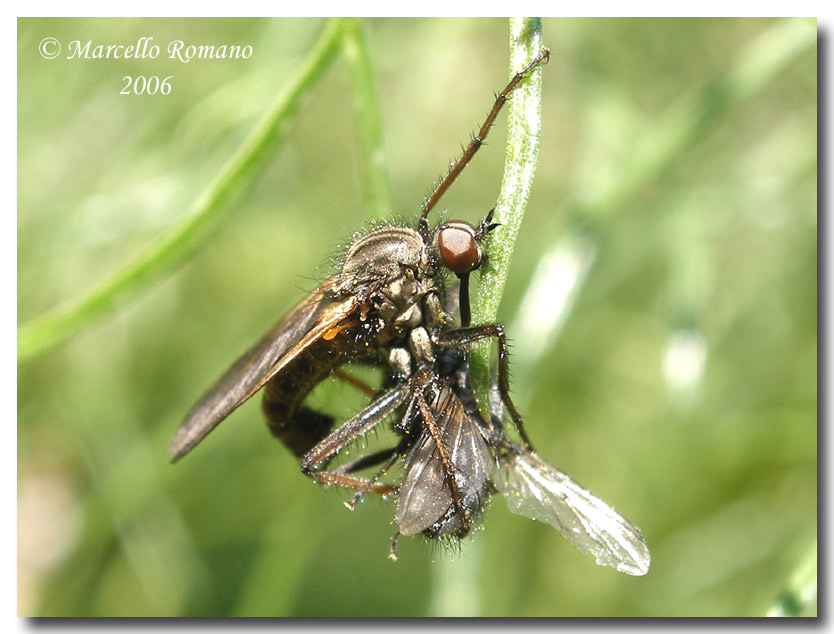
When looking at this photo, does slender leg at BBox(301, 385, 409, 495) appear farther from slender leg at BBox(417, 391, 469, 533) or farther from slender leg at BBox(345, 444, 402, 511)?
slender leg at BBox(417, 391, 469, 533)

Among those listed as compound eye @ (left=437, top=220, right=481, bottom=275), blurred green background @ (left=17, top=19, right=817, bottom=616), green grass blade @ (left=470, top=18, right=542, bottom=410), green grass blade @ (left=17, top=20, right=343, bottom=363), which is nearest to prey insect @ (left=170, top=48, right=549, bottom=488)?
compound eye @ (left=437, top=220, right=481, bottom=275)

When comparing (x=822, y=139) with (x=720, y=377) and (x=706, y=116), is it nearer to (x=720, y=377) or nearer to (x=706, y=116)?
(x=706, y=116)

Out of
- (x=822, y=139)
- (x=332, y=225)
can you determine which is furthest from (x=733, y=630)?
(x=332, y=225)

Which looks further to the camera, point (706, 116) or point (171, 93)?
point (171, 93)

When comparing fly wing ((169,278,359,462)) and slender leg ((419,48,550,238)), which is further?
fly wing ((169,278,359,462))

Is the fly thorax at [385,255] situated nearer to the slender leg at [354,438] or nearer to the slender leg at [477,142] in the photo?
the slender leg at [477,142]

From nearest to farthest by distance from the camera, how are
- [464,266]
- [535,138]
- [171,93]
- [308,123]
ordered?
[535,138] < [464,266] < [171,93] < [308,123]

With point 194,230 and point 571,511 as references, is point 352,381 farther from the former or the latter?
point 571,511

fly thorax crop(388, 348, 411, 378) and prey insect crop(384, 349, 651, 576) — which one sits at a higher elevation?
fly thorax crop(388, 348, 411, 378)
